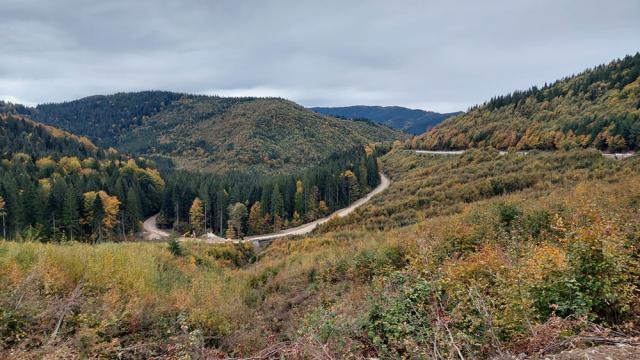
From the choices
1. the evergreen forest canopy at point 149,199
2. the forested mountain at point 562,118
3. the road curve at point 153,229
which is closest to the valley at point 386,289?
the forested mountain at point 562,118

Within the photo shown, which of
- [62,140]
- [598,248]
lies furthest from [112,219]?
[62,140]

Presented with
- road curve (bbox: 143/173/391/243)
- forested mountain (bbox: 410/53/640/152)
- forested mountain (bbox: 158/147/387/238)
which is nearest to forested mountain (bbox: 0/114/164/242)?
road curve (bbox: 143/173/391/243)

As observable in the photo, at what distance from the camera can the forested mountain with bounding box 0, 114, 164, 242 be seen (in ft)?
156

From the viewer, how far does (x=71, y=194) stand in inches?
1898

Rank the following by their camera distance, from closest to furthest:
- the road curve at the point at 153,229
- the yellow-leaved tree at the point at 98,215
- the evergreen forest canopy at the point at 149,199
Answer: the evergreen forest canopy at the point at 149,199, the yellow-leaved tree at the point at 98,215, the road curve at the point at 153,229

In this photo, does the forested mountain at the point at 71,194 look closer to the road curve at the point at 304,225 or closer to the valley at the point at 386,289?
the road curve at the point at 304,225

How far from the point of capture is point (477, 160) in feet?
154

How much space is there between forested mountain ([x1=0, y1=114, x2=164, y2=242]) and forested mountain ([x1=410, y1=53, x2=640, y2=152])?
57.3 metres

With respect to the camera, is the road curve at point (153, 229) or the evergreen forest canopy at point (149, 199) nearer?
the evergreen forest canopy at point (149, 199)

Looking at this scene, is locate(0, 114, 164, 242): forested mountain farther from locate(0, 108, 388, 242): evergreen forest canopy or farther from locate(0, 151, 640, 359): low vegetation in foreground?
locate(0, 151, 640, 359): low vegetation in foreground

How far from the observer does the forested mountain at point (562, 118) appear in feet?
139

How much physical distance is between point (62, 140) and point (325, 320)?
467ft

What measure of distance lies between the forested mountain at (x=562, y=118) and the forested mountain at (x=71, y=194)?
57.3 m

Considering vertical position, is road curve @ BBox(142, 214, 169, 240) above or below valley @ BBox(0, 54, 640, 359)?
below
